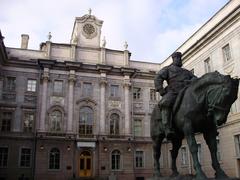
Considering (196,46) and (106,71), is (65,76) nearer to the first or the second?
(106,71)

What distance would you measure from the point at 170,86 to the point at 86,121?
1053 inches

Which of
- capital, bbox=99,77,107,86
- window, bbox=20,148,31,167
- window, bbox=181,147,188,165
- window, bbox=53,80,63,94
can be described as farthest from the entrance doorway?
window, bbox=181,147,188,165

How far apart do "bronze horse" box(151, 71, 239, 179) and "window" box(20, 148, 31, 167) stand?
26.3 metres

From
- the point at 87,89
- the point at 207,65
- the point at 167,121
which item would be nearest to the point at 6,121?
the point at 87,89

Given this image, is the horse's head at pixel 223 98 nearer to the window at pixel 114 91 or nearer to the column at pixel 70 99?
the column at pixel 70 99

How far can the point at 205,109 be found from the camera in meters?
6.96

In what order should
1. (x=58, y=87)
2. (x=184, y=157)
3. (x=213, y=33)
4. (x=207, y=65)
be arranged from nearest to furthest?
(x=213, y=33), (x=207, y=65), (x=184, y=157), (x=58, y=87)

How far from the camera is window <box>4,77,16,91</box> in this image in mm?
32987

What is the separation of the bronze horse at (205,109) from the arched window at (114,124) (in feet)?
88.8

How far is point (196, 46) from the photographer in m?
30.9

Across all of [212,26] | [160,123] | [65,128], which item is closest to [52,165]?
[65,128]

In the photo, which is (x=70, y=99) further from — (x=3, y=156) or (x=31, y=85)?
(x=3, y=156)

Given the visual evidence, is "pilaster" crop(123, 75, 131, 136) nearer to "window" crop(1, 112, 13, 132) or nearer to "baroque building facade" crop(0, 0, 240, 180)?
"baroque building facade" crop(0, 0, 240, 180)

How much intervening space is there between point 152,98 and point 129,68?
15.4 ft
